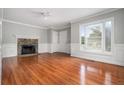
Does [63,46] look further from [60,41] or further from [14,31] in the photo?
[14,31]

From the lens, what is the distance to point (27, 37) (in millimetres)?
6938

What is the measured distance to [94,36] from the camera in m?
5.14

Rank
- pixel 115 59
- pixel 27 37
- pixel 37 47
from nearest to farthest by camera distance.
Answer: pixel 115 59, pixel 27 37, pixel 37 47

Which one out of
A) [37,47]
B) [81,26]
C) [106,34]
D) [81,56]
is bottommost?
[81,56]

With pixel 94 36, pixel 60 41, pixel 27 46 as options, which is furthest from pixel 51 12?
pixel 60 41

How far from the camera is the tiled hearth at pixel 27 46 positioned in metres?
6.46

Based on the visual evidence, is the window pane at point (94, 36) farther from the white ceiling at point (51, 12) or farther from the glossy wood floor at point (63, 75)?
the glossy wood floor at point (63, 75)

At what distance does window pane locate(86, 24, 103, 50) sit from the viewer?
482cm

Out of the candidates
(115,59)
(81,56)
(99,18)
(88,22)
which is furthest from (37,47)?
(115,59)

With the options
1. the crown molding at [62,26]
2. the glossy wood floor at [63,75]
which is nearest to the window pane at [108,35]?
the glossy wood floor at [63,75]

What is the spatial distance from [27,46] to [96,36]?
5015mm

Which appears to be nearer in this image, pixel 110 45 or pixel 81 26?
pixel 110 45

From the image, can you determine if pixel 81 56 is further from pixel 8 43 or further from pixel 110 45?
pixel 8 43

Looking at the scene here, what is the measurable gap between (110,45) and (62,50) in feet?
15.7
